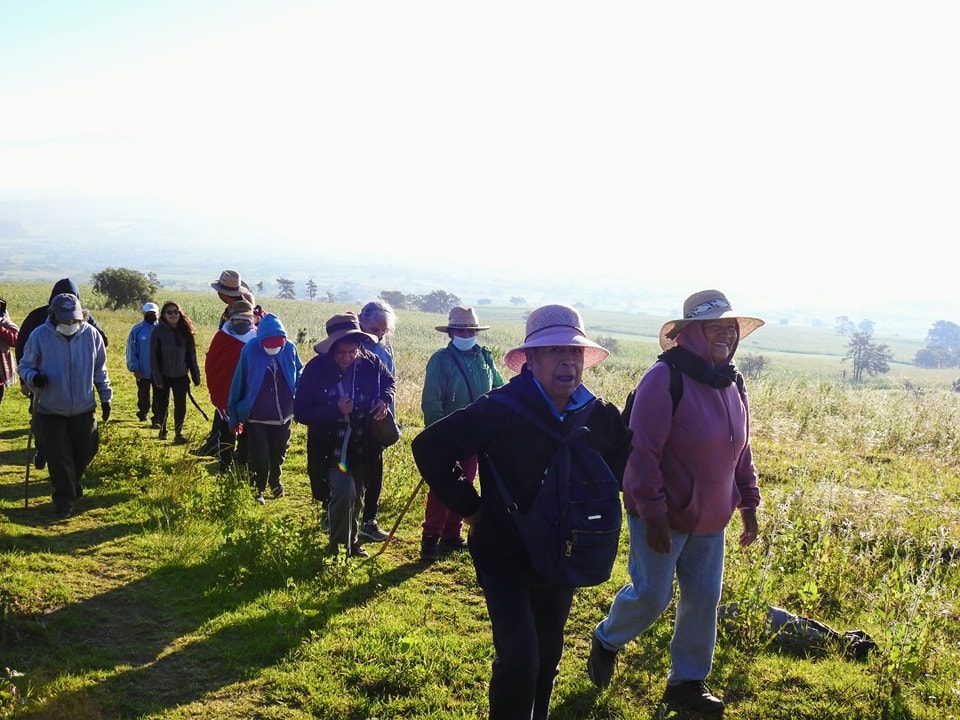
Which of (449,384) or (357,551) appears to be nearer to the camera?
(449,384)

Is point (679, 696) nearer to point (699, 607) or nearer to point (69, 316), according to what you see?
point (699, 607)

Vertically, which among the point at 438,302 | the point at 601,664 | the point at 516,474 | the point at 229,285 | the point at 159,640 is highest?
the point at 438,302

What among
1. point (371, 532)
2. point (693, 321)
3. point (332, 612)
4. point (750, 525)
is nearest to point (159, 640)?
point (332, 612)

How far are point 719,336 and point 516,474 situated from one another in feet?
5.30

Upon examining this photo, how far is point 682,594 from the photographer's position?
13.6 ft

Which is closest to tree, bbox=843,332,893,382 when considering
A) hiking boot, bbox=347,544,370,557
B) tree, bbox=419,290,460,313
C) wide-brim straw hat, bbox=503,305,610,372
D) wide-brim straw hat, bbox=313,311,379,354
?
tree, bbox=419,290,460,313

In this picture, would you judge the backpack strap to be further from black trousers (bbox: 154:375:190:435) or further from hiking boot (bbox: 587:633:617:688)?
black trousers (bbox: 154:375:190:435)

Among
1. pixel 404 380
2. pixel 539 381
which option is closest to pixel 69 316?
pixel 539 381

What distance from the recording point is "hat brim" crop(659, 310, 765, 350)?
394cm

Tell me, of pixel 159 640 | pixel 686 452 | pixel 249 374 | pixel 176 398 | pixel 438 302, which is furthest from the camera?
pixel 438 302

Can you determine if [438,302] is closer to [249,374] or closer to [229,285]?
[229,285]

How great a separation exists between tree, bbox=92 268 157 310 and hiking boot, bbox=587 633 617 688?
42.1m

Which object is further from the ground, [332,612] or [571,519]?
[571,519]

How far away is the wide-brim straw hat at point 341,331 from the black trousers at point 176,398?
5620 mm
